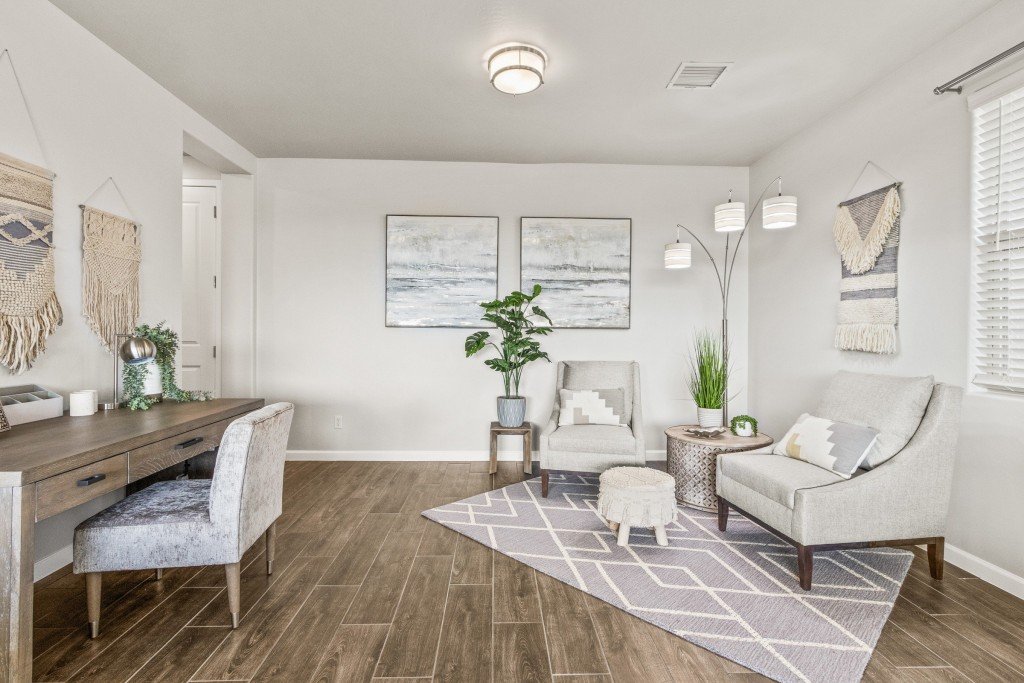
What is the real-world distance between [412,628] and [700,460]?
198 centimetres

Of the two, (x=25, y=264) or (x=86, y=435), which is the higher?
(x=25, y=264)

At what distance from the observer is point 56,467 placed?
139cm

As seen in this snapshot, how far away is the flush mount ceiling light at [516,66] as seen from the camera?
8.13ft

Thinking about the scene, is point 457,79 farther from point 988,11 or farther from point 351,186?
point 988,11

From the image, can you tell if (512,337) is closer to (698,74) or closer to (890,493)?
(698,74)

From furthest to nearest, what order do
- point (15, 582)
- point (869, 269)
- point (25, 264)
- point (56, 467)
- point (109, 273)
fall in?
1. point (869, 269)
2. point (109, 273)
3. point (25, 264)
4. point (56, 467)
5. point (15, 582)

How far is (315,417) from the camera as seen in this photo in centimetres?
417

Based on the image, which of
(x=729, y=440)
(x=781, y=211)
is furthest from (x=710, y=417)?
(x=781, y=211)

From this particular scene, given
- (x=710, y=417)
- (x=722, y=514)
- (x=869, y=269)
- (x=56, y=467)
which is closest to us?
(x=56, y=467)

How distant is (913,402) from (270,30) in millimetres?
3627

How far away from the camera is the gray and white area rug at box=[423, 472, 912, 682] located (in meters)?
1.70

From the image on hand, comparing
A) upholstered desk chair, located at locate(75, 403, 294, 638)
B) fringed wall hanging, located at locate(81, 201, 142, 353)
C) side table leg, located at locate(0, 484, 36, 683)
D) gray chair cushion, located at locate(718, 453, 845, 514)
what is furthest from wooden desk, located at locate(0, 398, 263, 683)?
gray chair cushion, located at locate(718, 453, 845, 514)

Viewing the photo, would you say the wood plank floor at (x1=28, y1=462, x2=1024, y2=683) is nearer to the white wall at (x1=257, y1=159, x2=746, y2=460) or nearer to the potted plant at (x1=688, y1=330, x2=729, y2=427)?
the potted plant at (x1=688, y1=330, x2=729, y2=427)

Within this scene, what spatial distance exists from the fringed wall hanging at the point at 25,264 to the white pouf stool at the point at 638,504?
277cm
